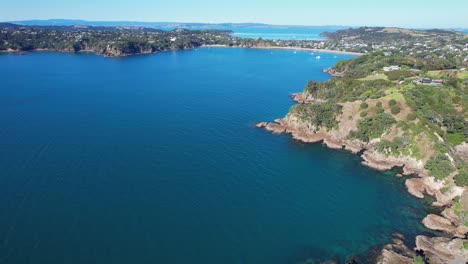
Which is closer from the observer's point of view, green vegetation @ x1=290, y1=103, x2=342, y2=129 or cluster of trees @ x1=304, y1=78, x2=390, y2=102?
green vegetation @ x1=290, y1=103, x2=342, y2=129

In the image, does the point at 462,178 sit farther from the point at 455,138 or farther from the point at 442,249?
the point at 455,138

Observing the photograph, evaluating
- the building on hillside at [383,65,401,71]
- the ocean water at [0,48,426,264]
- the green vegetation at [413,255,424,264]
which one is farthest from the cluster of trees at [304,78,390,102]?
the green vegetation at [413,255,424,264]

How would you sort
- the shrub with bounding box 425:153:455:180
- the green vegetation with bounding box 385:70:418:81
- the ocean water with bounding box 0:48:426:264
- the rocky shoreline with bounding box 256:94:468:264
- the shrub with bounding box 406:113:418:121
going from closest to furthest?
the rocky shoreline with bounding box 256:94:468:264 < the ocean water with bounding box 0:48:426:264 < the shrub with bounding box 425:153:455:180 < the shrub with bounding box 406:113:418:121 < the green vegetation with bounding box 385:70:418:81

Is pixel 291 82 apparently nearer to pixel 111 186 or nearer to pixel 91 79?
pixel 91 79

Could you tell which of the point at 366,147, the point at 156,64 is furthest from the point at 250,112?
the point at 156,64

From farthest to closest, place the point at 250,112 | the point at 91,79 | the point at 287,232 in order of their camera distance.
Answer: the point at 91,79 → the point at 250,112 → the point at 287,232

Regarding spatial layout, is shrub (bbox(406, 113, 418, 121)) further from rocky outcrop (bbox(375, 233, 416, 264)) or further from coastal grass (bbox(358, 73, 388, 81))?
coastal grass (bbox(358, 73, 388, 81))
